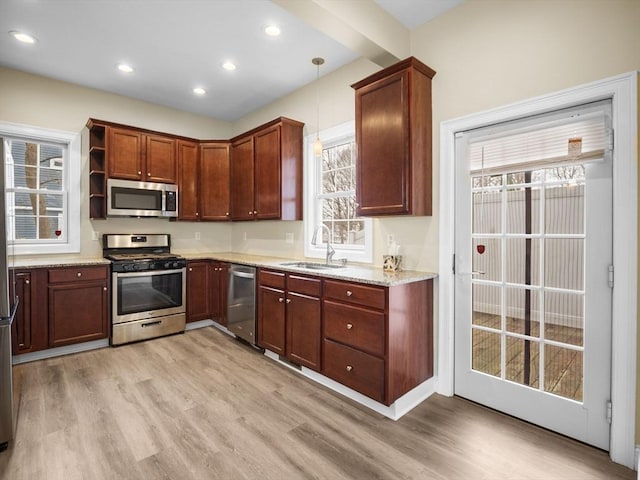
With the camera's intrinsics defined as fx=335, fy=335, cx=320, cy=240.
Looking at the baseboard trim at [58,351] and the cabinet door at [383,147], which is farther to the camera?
the baseboard trim at [58,351]

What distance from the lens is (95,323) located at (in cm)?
358

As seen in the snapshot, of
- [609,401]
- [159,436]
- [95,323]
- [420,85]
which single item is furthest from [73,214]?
[609,401]

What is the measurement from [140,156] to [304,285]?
2807mm

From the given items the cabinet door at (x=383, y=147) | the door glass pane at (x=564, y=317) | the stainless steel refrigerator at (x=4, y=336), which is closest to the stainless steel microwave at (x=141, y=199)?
the stainless steel refrigerator at (x=4, y=336)

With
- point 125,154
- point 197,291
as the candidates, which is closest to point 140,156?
point 125,154

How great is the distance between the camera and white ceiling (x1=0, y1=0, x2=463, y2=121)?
2593 millimetres

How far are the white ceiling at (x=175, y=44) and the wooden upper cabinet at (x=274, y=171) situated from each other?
0.56 metres

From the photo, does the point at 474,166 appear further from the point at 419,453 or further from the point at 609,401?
the point at 419,453

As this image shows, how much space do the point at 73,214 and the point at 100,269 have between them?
0.92 meters

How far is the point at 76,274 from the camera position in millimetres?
3455

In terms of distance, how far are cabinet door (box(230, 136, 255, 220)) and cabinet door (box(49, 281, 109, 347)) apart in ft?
5.84

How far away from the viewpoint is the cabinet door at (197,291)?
4281 mm

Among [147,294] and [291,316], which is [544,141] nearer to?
[291,316]

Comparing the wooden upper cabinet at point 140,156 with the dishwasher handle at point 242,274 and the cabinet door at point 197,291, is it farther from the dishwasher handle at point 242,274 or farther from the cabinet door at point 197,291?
the dishwasher handle at point 242,274
